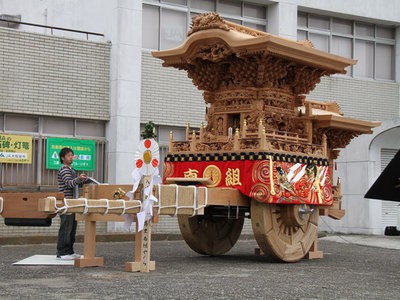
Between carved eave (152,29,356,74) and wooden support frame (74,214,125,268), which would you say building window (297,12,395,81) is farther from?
wooden support frame (74,214,125,268)

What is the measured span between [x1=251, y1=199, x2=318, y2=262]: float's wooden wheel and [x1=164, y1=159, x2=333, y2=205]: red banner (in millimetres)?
224

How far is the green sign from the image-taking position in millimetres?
18342

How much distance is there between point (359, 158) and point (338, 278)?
11.8 m

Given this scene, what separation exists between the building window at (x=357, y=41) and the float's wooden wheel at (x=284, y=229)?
36.4 feet

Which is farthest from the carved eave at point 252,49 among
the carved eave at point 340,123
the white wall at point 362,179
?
the white wall at point 362,179

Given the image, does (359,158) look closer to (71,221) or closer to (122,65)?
(122,65)

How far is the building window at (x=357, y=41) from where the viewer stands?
23.7 m

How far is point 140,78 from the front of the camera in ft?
64.4

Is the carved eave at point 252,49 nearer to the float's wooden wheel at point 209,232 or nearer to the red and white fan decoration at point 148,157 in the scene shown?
the red and white fan decoration at point 148,157

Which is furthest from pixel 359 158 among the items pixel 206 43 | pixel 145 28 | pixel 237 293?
pixel 237 293

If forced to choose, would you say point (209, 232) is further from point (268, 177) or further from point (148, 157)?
point (148, 157)

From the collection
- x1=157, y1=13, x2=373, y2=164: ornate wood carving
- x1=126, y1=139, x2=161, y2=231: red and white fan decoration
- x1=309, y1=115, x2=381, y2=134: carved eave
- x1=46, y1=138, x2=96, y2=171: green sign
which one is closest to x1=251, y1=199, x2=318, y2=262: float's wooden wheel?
x1=157, y1=13, x2=373, y2=164: ornate wood carving

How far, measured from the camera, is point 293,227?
42.5 feet

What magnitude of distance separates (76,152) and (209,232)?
603 centimetres
